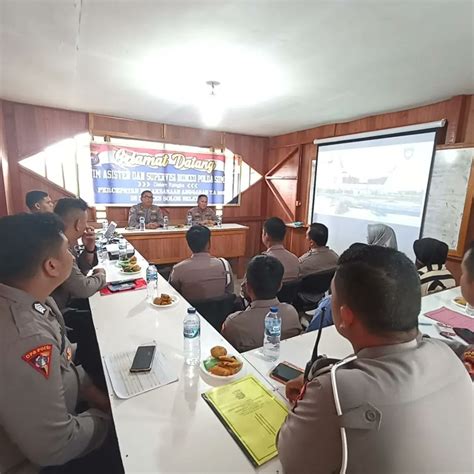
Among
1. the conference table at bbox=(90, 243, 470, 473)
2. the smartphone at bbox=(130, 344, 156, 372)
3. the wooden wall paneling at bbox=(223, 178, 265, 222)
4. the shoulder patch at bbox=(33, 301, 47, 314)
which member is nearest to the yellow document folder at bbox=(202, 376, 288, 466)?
the conference table at bbox=(90, 243, 470, 473)

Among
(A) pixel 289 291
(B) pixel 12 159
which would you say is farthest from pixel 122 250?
(B) pixel 12 159

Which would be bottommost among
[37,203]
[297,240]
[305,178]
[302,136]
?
[297,240]

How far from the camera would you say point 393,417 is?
0.55 metres

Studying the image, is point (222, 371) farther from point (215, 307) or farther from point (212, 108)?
point (212, 108)

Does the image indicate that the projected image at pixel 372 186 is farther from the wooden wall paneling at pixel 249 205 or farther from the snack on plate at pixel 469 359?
the snack on plate at pixel 469 359

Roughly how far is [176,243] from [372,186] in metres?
3.15

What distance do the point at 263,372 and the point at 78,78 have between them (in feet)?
11.0

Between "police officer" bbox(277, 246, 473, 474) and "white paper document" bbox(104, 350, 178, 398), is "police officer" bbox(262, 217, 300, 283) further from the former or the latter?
"police officer" bbox(277, 246, 473, 474)

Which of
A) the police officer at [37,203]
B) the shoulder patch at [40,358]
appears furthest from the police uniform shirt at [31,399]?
the police officer at [37,203]

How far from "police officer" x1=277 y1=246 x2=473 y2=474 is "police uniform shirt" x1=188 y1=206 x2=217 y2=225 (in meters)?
4.45

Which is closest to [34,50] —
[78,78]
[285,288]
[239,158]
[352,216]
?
[78,78]

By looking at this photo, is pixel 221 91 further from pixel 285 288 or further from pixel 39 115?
pixel 39 115

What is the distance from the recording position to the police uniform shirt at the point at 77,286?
1.70m

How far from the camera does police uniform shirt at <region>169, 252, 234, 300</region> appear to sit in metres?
2.16
